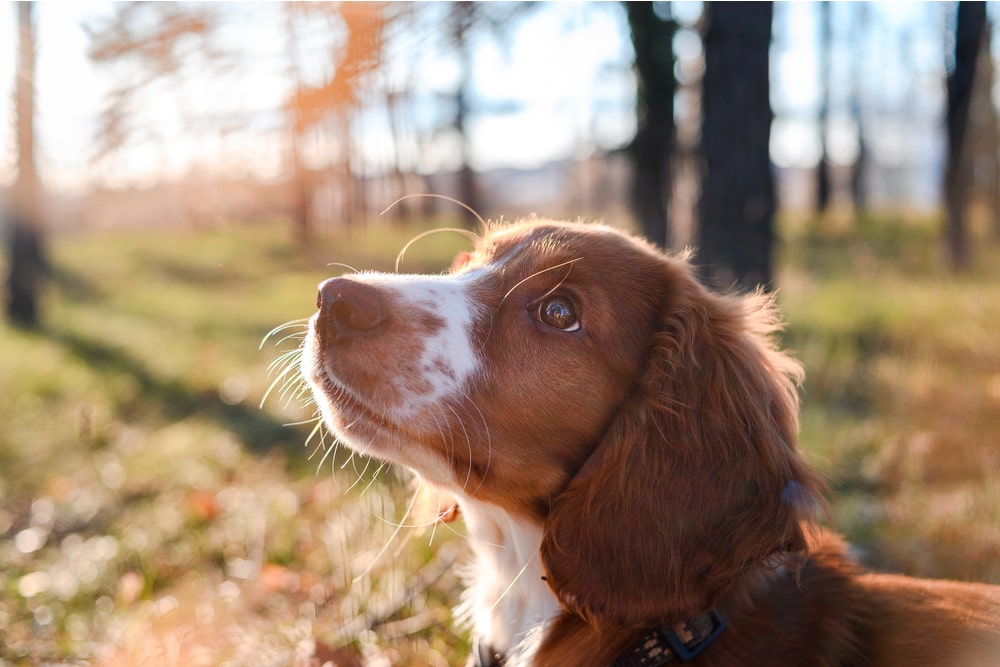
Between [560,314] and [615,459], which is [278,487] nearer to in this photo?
[560,314]

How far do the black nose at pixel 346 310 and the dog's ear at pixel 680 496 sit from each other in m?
0.73

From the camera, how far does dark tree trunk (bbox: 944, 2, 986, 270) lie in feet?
20.8

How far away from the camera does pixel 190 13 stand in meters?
2.41

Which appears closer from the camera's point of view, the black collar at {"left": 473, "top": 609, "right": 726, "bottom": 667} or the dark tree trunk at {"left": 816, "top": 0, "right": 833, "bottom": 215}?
the black collar at {"left": 473, "top": 609, "right": 726, "bottom": 667}

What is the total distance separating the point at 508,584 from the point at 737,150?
370cm

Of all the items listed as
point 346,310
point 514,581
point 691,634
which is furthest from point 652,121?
point 691,634

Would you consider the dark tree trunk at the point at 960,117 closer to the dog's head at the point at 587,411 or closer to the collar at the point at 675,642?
the dog's head at the point at 587,411

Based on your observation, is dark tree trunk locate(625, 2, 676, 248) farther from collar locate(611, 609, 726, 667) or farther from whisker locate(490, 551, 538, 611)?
collar locate(611, 609, 726, 667)

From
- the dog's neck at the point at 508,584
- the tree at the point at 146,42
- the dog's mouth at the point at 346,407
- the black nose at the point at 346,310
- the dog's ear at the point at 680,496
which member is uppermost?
the tree at the point at 146,42

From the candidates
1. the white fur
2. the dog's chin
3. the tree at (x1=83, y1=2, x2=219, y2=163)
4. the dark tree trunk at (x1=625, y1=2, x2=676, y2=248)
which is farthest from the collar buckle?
the dark tree trunk at (x1=625, y1=2, x2=676, y2=248)

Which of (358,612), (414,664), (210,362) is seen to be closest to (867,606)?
(414,664)

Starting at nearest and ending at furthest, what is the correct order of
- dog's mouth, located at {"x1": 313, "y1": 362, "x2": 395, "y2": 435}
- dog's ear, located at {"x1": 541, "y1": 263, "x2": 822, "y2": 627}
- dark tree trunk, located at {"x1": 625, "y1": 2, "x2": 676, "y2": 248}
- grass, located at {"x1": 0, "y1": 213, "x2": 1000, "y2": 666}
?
dog's ear, located at {"x1": 541, "y1": 263, "x2": 822, "y2": 627} → dog's mouth, located at {"x1": 313, "y1": 362, "x2": 395, "y2": 435} → grass, located at {"x1": 0, "y1": 213, "x2": 1000, "y2": 666} → dark tree trunk, located at {"x1": 625, "y1": 2, "x2": 676, "y2": 248}

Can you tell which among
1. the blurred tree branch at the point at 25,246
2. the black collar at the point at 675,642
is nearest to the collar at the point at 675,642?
the black collar at the point at 675,642

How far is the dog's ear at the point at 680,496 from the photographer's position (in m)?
2.12
